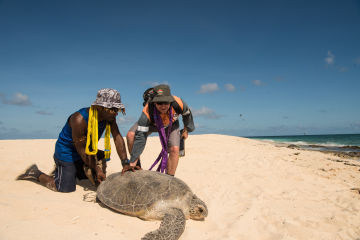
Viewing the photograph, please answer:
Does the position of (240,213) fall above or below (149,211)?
below

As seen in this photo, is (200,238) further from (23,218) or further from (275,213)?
(23,218)

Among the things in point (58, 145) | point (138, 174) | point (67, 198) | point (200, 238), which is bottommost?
point (200, 238)

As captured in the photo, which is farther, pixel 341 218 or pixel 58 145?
pixel 58 145

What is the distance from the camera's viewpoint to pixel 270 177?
5328 mm

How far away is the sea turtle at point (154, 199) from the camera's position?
106 inches

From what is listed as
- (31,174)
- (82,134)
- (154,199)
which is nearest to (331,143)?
(154,199)

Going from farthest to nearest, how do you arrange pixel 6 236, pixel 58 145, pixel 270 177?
pixel 270 177, pixel 58 145, pixel 6 236

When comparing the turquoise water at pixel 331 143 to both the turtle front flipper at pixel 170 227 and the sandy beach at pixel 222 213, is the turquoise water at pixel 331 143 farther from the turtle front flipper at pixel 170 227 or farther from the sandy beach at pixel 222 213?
the turtle front flipper at pixel 170 227

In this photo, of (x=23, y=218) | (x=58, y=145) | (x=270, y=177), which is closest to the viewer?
(x=23, y=218)

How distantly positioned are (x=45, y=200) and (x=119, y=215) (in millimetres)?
1107

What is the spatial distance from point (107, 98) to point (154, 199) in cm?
174

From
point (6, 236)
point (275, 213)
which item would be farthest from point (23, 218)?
point (275, 213)

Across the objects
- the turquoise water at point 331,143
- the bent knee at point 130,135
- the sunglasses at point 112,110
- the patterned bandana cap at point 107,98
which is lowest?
the turquoise water at point 331,143

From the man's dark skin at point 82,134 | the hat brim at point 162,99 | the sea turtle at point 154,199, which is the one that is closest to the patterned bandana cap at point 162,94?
the hat brim at point 162,99
